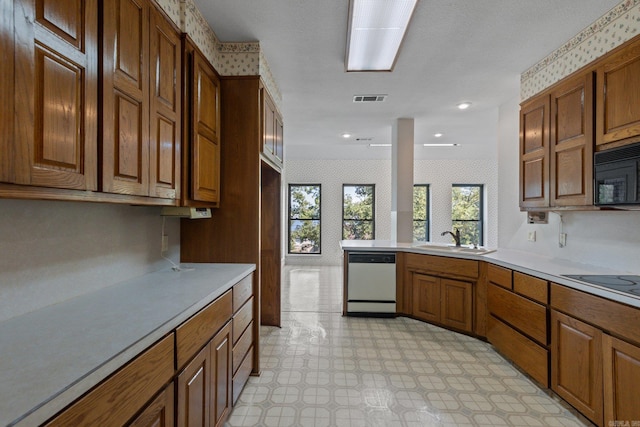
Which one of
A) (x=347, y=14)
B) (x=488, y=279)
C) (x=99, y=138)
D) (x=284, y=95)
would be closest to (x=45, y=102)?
(x=99, y=138)

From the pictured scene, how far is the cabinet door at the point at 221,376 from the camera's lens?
5.11ft

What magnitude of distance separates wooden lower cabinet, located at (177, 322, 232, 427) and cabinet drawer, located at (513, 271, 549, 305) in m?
2.15

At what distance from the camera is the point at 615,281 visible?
1.87 m

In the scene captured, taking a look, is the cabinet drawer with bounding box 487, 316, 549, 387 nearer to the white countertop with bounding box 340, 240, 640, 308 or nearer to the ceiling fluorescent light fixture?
the white countertop with bounding box 340, 240, 640, 308

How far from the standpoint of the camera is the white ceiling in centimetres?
204

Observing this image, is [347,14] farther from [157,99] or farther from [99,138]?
[99,138]

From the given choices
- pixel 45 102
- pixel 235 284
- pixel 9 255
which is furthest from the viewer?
pixel 235 284

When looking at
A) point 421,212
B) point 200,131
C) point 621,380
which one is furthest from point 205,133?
point 421,212

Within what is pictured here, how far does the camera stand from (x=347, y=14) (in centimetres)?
208

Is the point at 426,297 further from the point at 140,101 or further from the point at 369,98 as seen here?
the point at 140,101

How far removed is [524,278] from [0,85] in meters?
3.02

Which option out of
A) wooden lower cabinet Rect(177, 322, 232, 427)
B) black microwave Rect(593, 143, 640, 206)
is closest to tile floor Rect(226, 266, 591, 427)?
wooden lower cabinet Rect(177, 322, 232, 427)

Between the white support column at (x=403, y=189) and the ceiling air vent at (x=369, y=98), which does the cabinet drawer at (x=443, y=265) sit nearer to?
the white support column at (x=403, y=189)

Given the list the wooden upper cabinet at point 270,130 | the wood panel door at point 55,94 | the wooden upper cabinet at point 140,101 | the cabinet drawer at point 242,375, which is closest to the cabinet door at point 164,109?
the wooden upper cabinet at point 140,101
